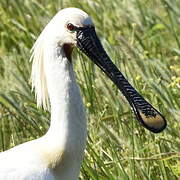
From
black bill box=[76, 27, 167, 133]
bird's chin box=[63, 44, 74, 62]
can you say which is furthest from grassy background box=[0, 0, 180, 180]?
bird's chin box=[63, 44, 74, 62]

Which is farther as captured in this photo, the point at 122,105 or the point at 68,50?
the point at 122,105

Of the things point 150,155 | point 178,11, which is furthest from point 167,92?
point 178,11

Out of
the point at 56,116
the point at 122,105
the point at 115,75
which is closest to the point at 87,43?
the point at 115,75

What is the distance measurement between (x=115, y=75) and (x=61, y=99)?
11.4 inches

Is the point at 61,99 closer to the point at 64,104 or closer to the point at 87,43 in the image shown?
the point at 64,104

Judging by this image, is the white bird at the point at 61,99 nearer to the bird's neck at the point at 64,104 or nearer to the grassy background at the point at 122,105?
the bird's neck at the point at 64,104

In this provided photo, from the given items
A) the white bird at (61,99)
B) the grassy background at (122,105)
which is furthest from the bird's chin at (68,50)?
the grassy background at (122,105)

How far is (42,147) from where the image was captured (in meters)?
4.61

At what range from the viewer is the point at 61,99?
456 cm

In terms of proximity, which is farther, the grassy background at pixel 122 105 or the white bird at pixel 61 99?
the grassy background at pixel 122 105

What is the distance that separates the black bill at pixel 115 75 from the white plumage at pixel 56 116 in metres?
0.06

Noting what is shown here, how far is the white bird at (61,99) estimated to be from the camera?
450 centimetres

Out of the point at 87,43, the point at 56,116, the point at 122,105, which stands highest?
the point at 87,43

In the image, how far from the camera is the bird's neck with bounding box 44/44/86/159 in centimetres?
452
